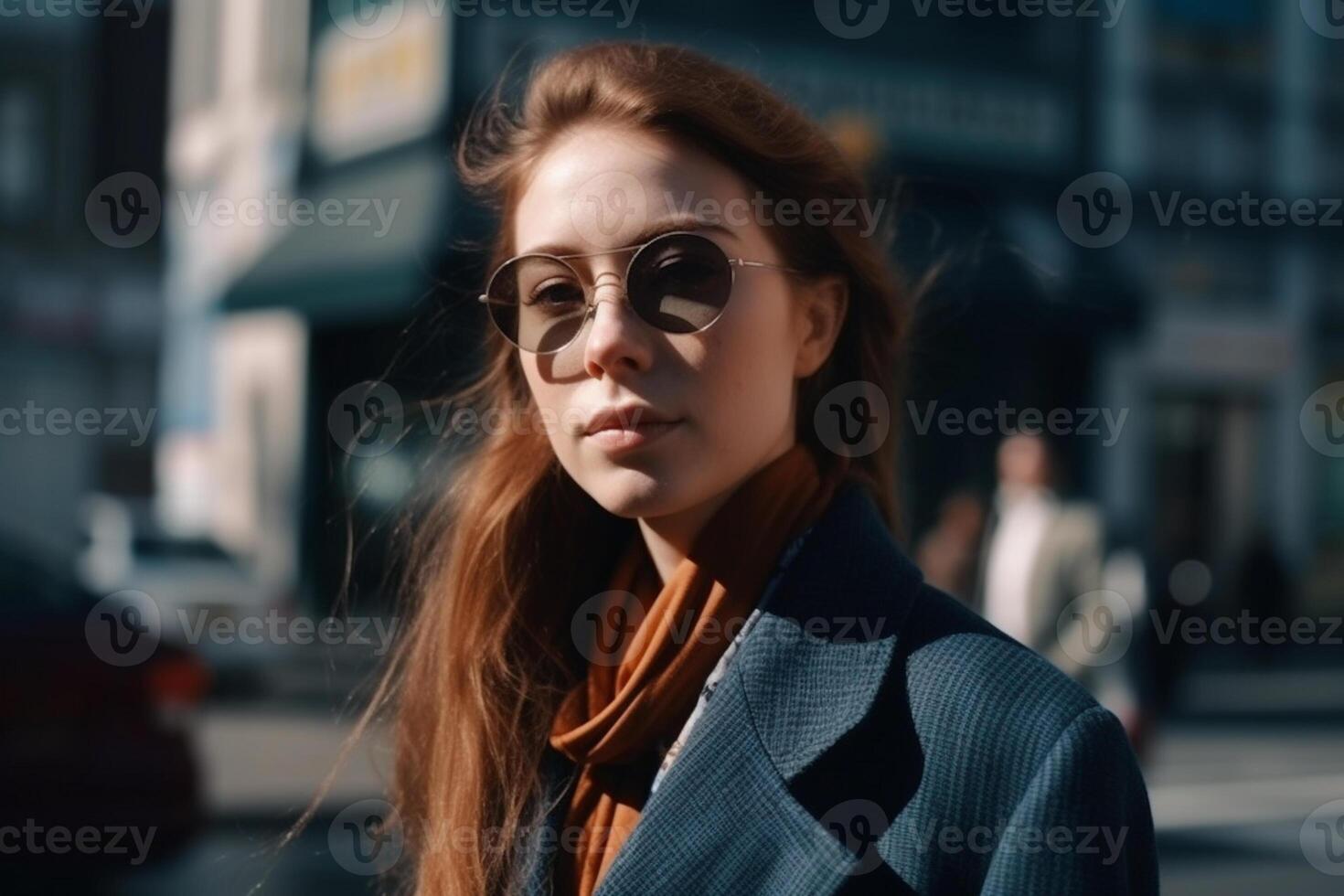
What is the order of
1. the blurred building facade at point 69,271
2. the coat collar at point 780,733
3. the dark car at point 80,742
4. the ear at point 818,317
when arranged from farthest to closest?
the blurred building facade at point 69,271, the dark car at point 80,742, the ear at point 818,317, the coat collar at point 780,733

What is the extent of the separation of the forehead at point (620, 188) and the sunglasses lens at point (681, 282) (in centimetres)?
3

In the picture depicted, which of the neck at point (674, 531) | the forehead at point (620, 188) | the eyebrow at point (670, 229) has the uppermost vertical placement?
the forehead at point (620, 188)

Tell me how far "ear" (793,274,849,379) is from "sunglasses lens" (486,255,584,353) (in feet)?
0.81

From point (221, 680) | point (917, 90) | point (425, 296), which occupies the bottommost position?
point (221, 680)

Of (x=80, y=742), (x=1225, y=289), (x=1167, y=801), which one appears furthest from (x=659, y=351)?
(x=1225, y=289)

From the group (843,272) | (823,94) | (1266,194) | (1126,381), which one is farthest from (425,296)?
(1266,194)

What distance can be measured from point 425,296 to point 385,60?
15199 mm

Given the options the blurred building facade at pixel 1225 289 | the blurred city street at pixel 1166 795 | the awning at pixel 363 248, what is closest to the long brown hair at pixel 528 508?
the blurred city street at pixel 1166 795

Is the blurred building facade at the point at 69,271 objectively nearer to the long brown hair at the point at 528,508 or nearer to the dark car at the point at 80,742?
the dark car at the point at 80,742

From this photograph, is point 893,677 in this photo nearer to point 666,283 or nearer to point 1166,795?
point 666,283

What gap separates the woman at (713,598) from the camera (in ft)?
5.31

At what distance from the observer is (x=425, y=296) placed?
Result: 105 inches

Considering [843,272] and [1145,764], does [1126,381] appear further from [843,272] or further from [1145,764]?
[843,272]

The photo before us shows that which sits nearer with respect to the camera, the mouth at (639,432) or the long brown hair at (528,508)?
the mouth at (639,432)
